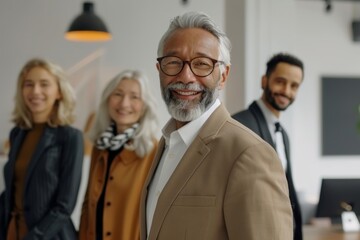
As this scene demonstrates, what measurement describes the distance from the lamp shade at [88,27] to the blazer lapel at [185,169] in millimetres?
4752

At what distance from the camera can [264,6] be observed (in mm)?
4730

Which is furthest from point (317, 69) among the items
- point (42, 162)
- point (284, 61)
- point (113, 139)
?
point (42, 162)

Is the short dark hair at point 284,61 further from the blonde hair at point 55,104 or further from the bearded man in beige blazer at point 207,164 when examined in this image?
the bearded man in beige blazer at point 207,164

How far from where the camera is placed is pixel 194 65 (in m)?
1.62

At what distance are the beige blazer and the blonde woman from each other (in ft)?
5.25

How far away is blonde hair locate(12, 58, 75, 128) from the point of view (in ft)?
10.8

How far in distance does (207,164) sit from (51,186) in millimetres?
1737

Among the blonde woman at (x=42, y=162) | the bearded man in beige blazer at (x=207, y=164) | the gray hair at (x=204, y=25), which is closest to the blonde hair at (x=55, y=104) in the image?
the blonde woman at (x=42, y=162)

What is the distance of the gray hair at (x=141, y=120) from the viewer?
3.05 meters

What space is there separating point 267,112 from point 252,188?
197 centimetres

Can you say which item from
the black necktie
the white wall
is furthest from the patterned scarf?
the white wall

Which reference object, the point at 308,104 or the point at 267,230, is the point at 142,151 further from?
the point at 308,104

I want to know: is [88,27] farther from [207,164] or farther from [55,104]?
[207,164]

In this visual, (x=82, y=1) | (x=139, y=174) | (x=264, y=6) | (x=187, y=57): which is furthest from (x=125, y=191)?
(x=82, y=1)
